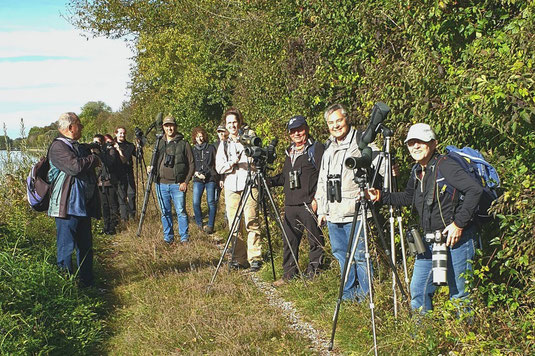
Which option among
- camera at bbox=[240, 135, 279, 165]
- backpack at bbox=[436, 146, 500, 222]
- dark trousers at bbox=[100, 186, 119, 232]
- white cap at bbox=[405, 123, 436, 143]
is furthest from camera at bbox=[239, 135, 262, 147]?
dark trousers at bbox=[100, 186, 119, 232]

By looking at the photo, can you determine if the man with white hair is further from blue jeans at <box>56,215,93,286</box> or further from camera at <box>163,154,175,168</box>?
camera at <box>163,154,175,168</box>

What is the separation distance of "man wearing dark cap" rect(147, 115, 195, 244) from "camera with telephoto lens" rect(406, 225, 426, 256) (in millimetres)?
5002

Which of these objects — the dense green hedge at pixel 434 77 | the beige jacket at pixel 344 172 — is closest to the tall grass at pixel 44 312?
the beige jacket at pixel 344 172

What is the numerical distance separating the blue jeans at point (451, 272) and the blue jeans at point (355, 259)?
0.86 metres

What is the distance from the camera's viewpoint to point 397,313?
4.71 m

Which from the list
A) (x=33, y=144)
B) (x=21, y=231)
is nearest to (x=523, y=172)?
(x=21, y=231)

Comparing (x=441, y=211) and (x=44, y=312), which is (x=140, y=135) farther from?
(x=441, y=211)

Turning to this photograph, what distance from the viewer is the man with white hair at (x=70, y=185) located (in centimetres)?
607

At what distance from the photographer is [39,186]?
243 inches

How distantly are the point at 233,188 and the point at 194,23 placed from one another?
14.5 meters

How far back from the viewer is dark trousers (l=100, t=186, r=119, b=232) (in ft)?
34.5

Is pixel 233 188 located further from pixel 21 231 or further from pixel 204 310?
pixel 21 231

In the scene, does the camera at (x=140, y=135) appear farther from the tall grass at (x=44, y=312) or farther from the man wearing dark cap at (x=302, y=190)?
the man wearing dark cap at (x=302, y=190)

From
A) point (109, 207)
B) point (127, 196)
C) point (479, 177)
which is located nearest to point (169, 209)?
point (109, 207)
